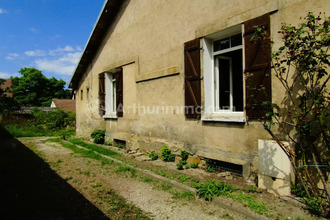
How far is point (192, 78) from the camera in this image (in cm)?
548

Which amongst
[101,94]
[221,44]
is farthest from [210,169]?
[101,94]

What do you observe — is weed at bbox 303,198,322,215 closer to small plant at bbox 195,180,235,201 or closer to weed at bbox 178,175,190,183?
small plant at bbox 195,180,235,201

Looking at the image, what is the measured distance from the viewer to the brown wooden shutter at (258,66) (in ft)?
13.2

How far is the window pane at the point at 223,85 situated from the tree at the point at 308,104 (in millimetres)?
1539

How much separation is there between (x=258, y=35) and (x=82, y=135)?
10.2 m

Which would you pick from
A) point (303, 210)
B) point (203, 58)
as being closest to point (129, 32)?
point (203, 58)

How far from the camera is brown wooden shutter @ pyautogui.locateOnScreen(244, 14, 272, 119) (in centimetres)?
403

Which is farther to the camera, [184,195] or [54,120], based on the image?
[54,120]

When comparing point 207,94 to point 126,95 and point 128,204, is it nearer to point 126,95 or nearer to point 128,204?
point 128,204

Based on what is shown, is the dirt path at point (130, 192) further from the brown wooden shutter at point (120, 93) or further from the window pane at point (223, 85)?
A: the brown wooden shutter at point (120, 93)

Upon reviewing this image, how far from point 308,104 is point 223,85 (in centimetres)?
211

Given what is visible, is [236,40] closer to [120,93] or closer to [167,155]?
[167,155]

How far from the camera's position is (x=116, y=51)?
351 inches

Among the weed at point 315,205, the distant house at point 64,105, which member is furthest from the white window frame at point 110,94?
the distant house at point 64,105
